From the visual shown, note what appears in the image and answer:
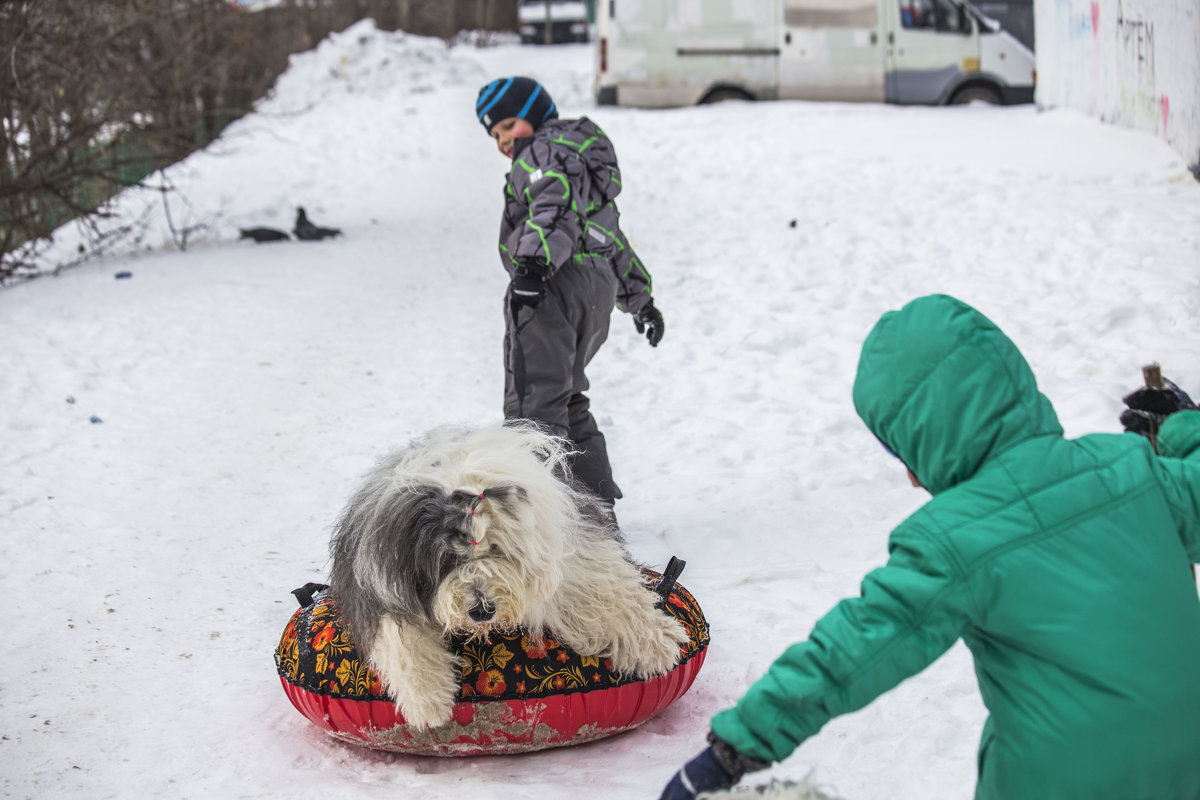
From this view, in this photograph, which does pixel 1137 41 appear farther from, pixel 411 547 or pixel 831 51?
pixel 411 547

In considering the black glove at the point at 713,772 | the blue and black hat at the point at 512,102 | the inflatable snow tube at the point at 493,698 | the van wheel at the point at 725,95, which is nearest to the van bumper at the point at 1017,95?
the van wheel at the point at 725,95

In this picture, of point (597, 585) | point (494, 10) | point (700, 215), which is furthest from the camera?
point (494, 10)

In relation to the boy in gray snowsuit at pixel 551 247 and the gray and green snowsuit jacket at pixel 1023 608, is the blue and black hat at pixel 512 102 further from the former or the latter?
the gray and green snowsuit jacket at pixel 1023 608

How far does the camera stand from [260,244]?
9.34 m

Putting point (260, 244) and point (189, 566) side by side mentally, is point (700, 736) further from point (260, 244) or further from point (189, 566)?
point (260, 244)

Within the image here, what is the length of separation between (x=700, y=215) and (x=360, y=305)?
10.4 feet

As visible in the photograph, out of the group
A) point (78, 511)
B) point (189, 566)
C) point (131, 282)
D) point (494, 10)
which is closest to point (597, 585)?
point (189, 566)

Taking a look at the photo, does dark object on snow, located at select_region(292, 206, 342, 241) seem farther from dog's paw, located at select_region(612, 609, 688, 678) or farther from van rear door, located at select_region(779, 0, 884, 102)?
dog's paw, located at select_region(612, 609, 688, 678)

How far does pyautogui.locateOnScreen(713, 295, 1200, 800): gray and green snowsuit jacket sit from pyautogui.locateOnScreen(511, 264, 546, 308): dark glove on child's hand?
2126mm

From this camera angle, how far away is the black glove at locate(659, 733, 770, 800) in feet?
5.27

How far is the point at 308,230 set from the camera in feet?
31.1

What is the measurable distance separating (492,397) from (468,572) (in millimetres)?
3464

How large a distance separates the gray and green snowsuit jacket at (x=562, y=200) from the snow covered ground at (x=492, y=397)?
123 centimetres

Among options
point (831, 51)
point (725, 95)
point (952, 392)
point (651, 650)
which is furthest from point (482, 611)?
point (831, 51)
